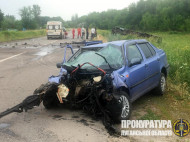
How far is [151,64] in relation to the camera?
584 centimetres

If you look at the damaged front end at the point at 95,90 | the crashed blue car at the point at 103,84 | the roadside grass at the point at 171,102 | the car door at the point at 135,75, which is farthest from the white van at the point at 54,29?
the damaged front end at the point at 95,90

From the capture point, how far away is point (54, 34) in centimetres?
3662

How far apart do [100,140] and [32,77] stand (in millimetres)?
5788

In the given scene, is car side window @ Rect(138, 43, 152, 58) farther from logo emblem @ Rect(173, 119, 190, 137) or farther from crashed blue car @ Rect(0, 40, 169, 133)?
logo emblem @ Rect(173, 119, 190, 137)

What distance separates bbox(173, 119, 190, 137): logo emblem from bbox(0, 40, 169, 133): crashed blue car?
906 mm

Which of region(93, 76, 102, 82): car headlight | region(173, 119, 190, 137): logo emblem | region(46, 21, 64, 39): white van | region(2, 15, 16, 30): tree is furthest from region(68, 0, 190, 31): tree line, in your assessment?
region(93, 76, 102, 82): car headlight

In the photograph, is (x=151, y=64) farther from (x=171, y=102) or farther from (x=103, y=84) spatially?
(x=103, y=84)

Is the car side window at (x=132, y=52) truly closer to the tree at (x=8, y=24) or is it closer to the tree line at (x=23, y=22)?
the tree line at (x=23, y=22)

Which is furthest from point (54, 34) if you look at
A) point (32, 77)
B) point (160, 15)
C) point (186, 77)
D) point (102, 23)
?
point (102, 23)

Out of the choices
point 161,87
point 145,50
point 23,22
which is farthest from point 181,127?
point 23,22

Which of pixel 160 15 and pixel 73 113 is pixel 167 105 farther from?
pixel 160 15

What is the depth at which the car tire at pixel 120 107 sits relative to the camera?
427 cm

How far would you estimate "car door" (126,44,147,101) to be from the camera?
4.92 meters

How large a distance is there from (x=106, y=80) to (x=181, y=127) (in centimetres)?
165
